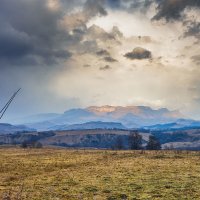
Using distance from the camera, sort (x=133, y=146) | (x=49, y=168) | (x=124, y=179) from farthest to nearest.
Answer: (x=133, y=146)
(x=49, y=168)
(x=124, y=179)

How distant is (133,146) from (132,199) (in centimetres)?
14183

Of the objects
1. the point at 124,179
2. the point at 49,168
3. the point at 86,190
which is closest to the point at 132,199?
the point at 86,190

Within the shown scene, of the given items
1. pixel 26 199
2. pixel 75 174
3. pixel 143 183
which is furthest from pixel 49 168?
pixel 26 199

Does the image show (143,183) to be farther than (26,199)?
Yes

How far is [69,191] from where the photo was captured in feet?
109

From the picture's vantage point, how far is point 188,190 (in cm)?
3219

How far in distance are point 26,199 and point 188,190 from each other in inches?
565

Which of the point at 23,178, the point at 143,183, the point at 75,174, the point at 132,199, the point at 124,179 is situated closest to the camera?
the point at 132,199

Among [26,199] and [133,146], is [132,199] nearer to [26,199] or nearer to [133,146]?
[26,199]

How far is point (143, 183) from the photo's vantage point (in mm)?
37125

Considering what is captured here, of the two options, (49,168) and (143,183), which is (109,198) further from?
(49,168)

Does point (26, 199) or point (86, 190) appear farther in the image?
point (86, 190)

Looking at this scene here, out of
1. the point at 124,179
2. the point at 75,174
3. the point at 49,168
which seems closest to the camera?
the point at 124,179

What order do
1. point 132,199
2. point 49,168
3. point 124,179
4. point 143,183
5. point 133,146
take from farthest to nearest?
1. point 133,146
2. point 49,168
3. point 124,179
4. point 143,183
5. point 132,199
